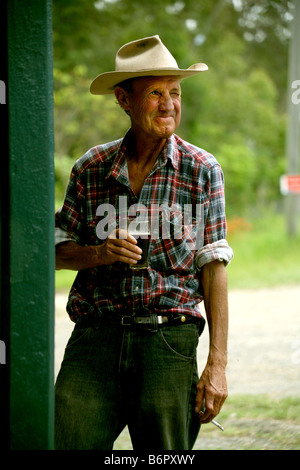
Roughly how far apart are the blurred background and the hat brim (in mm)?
2545

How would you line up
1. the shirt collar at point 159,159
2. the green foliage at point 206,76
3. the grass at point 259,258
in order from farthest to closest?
the green foliage at point 206,76 → the grass at point 259,258 → the shirt collar at point 159,159

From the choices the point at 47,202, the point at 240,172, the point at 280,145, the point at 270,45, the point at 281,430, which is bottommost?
the point at 281,430

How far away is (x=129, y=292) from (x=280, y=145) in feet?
63.3

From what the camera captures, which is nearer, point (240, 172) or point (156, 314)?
point (156, 314)

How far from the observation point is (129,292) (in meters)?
2.50

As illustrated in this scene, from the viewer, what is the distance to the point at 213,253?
253cm

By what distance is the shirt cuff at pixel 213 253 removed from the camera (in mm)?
2525

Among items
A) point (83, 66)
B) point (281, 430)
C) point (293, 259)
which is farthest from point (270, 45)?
point (281, 430)

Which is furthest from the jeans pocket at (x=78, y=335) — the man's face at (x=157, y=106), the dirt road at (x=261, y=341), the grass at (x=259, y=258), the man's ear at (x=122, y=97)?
the grass at (x=259, y=258)

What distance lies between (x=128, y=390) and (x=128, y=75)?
121 centimetres

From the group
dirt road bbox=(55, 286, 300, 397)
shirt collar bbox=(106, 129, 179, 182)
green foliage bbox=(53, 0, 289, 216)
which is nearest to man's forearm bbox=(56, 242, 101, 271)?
shirt collar bbox=(106, 129, 179, 182)

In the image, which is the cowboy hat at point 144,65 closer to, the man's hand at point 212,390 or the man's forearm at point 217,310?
the man's forearm at point 217,310

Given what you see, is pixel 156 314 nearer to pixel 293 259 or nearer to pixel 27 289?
pixel 27 289

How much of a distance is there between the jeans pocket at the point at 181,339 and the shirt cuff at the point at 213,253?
248 mm
